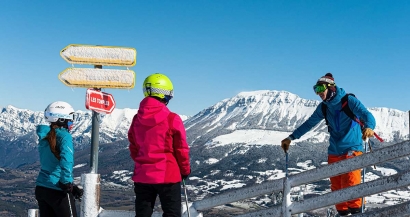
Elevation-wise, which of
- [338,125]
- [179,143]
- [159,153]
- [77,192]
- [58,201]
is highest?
[338,125]

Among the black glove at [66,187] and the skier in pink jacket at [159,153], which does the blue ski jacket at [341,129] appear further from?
the black glove at [66,187]

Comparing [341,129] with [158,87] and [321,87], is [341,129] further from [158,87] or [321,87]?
[158,87]

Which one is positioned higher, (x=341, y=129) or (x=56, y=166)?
(x=341, y=129)

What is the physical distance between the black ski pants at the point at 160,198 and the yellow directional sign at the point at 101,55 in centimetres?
241

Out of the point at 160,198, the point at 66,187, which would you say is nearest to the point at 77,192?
the point at 66,187

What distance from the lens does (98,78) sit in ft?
23.8

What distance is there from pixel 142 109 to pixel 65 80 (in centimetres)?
205

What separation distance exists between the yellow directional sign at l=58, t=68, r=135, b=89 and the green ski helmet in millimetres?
1243

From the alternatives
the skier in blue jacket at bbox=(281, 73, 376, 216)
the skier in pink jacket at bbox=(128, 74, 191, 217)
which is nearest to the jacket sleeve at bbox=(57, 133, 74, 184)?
the skier in pink jacket at bbox=(128, 74, 191, 217)

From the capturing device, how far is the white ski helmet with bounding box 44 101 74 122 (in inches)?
282

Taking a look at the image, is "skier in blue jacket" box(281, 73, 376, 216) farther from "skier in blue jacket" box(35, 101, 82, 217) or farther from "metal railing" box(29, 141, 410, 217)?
"skier in blue jacket" box(35, 101, 82, 217)

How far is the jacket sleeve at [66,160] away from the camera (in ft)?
22.3

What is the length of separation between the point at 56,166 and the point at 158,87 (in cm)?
242

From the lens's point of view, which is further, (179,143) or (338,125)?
(338,125)
